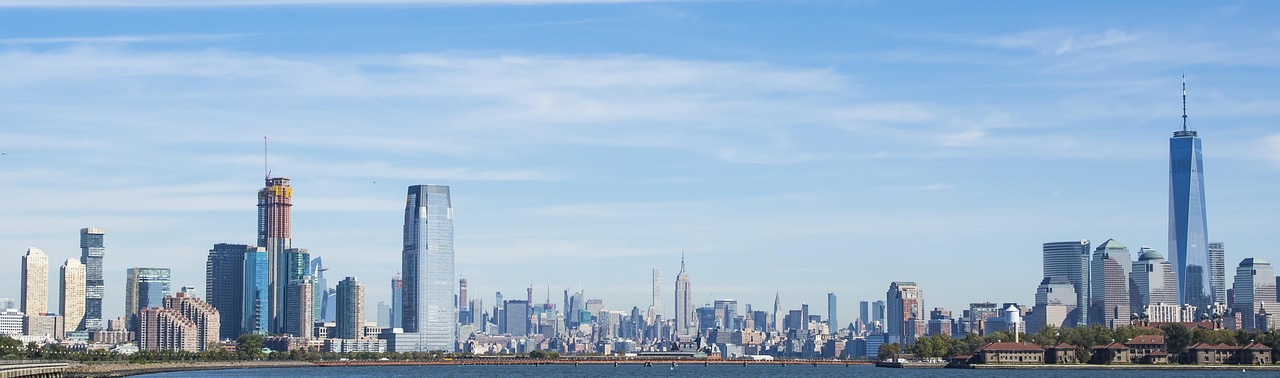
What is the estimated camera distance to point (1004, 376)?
176750 millimetres

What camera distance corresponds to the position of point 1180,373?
187 metres

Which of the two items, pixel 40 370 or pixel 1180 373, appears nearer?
pixel 40 370

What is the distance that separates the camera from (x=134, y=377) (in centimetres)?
19300

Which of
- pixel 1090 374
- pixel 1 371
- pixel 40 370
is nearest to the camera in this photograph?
pixel 1 371

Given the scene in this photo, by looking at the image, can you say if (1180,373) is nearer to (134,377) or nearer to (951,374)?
(951,374)

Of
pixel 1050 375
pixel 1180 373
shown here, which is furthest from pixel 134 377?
pixel 1180 373

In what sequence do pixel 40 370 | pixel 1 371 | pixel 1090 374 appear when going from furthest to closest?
1. pixel 1090 374
2. pixel 40 370
3. pixel 1 371

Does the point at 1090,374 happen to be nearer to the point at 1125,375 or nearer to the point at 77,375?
the point at 1125,375

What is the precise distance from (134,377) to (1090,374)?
340 ft

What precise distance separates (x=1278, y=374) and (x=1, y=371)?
122 m

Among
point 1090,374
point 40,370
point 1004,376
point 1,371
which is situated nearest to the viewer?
point 1,371

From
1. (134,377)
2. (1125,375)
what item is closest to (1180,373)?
(1125,375)

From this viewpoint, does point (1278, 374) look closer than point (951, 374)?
Yes

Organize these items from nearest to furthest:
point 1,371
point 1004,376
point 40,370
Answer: point 1,371 → point 40,370 → point 1004,376
